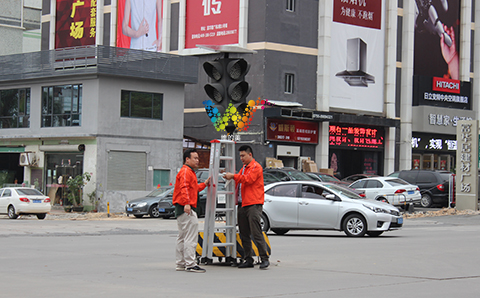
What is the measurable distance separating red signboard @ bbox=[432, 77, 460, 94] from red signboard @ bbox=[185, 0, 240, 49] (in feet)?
52.5

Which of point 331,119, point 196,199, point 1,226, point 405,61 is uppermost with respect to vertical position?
point 405,61

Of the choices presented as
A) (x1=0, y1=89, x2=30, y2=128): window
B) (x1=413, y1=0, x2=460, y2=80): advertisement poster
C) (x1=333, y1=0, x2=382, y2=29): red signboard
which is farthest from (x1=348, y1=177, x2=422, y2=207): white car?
(x1=413, y1=0, x2=460, y2=80): advertisement poster

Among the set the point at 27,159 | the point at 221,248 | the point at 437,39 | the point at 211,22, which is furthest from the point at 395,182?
the point at 437,39

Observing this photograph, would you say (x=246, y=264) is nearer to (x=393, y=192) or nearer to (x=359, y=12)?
(x=393, y=192)

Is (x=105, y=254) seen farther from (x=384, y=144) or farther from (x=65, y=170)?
(x=384, y=144)

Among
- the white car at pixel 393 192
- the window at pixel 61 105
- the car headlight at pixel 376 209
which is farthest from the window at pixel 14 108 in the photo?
the car headlight at pixel 376 209

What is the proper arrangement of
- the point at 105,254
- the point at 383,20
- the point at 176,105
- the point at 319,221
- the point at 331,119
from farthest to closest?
the point at 383,20 → the point at 331,119 → the point at 176,105 → the point at 319,221 → the point at 105,254

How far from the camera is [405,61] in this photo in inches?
1896

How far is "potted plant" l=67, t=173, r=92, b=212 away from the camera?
1289 inches

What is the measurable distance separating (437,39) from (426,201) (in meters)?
20.5

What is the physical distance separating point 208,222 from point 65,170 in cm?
2494

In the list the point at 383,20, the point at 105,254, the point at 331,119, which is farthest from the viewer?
the point at 383,20

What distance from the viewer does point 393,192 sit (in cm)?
3038

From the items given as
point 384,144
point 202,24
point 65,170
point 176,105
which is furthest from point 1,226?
point 384,144
